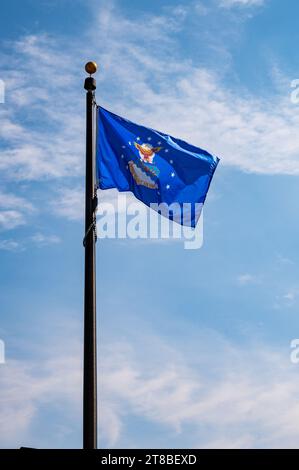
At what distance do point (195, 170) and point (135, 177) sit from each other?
59.1 inches

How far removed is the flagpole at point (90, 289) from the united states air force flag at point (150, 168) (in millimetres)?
608

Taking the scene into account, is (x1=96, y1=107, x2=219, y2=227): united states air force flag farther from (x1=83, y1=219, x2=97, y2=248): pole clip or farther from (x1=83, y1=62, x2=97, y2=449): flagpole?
(x1=83, y1=219, x2=97, y2=248): pole clip

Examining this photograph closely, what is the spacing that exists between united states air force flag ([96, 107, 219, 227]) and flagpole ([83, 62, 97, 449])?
0.61 m

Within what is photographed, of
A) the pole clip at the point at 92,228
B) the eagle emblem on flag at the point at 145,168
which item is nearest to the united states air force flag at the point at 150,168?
the eagle emblem on flag at the point at 145,168

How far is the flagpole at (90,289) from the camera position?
44.0 feet

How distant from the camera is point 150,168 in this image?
658 inches

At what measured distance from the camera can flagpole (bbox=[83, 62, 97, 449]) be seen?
528 inches

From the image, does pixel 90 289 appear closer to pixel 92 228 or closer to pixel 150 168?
pixel 92 228

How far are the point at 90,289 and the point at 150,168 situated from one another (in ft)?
11.5

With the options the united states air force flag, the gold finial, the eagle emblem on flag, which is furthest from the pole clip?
the gold finial

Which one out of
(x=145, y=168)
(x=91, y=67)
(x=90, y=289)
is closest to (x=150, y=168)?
(x=145, y=168)
